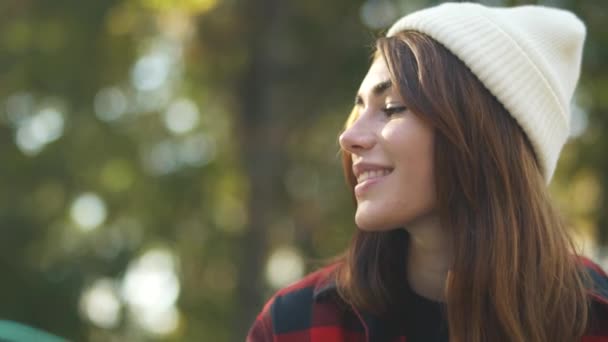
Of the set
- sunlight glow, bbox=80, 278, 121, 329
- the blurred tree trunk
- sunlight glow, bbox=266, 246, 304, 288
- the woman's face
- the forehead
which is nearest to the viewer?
the woman's face

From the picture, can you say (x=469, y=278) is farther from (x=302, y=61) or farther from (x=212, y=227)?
(x=212, y=227)

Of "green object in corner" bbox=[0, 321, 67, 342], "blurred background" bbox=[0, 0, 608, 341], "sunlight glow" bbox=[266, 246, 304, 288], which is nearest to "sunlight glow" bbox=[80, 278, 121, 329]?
"blurred background" bbox=[0, 0, 608, 341]

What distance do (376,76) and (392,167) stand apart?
30 centimetres

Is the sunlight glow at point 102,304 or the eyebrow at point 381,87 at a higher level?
the sunlight glow at point 102,304

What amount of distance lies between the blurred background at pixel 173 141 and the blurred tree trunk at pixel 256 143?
0.02 m

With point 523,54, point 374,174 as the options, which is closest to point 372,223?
point 374,174

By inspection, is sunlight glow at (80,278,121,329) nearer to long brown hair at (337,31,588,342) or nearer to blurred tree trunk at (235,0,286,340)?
blurred tree trunk at (235,0,286,340)

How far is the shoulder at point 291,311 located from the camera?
2.86 metres

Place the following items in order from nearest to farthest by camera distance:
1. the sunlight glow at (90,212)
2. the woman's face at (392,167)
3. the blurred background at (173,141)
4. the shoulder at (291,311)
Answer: the woman's face at (392,167)
the shoulder at (291,311)
the blurred background at (173,141)
the sunlight glow at (90,212)

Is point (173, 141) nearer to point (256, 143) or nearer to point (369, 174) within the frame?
point (256, 143)

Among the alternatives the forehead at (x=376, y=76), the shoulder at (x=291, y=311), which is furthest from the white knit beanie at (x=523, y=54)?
the shoulder at (x=291, y=311)

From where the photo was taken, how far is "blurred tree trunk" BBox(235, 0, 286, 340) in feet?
34.1

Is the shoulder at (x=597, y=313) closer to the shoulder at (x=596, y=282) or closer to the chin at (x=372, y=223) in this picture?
the shoulder at (x=596, y=282)

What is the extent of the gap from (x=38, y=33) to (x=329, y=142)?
4627 mm
